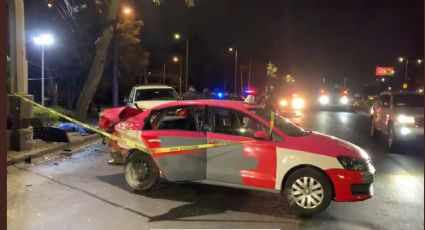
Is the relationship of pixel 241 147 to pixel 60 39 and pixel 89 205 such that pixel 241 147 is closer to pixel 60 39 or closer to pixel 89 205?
pixel 89 205

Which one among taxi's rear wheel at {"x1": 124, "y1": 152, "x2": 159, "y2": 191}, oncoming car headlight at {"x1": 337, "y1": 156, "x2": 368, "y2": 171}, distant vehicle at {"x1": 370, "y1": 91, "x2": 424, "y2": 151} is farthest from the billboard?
oncoming car headlight at {"x1": 337, "y1": 156, "x2": 368, "y2": 171}

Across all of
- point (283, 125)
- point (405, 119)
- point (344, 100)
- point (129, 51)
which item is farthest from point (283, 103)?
point (283, 125)

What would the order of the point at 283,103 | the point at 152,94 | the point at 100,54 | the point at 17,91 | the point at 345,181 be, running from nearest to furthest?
the point at 345,181 → the point at 17,91 → the point at 152,94 → the point at 100,54 → the point at 283,103

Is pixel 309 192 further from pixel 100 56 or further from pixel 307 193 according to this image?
pixel 100 56

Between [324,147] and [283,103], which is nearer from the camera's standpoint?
[324,147]

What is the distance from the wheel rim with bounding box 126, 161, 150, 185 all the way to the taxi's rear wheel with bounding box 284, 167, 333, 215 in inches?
98.5

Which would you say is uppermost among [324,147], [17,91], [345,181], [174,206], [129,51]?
[129,51]

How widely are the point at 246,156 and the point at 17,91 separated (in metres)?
7.61

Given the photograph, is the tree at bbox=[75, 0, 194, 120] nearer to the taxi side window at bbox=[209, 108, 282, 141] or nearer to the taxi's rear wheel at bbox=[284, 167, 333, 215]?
the taxi side window at bbox=[209, 108, 282, 141]

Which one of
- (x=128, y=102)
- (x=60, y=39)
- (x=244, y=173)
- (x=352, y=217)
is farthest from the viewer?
(x=60, y=39)

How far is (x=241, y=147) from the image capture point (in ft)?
24.9

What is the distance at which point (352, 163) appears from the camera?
7070mm

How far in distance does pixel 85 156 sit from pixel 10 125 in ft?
6.51

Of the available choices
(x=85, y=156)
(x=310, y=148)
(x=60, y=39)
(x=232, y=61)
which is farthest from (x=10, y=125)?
(x=232, y=61)
